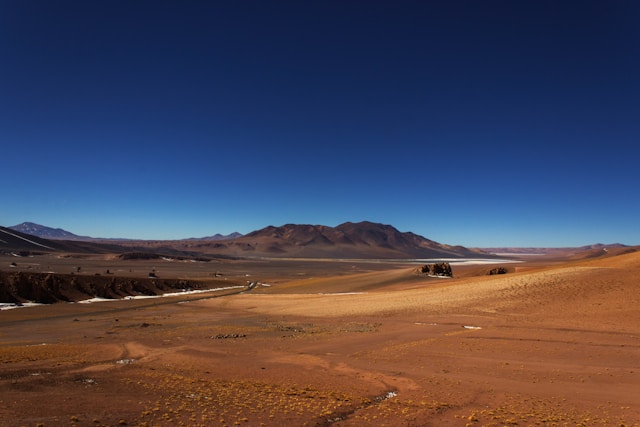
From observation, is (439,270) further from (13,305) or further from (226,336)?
(13,305)

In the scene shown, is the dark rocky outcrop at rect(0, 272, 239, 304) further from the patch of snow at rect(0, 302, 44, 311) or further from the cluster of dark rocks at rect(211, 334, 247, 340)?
the cluster of dark rocks at rect(211, 334, 247, 340)

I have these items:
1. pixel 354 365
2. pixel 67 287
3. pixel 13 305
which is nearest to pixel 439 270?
pixel 354 365

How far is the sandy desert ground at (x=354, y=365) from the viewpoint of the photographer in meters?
8.85

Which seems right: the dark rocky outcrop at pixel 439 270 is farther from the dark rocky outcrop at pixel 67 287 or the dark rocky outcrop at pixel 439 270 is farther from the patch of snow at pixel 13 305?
the patch of snow at pixel 13 305

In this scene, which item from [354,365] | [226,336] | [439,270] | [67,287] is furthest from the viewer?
[439,270]

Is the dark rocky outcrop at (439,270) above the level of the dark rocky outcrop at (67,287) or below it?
above

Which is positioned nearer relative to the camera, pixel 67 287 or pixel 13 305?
pixel 13 305

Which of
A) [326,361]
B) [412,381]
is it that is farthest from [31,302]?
[412,381]

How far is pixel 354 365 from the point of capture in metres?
13.6

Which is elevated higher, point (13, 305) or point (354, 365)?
point (354, 365)

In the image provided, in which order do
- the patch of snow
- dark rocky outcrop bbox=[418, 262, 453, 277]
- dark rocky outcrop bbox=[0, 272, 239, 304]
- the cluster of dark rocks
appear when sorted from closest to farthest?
the cluster of dark rocks < the patch of snow < dark rocky outcrop bbox=[0, 272, 239, 304] < dark rocky outcrop bbox=[418, 262, 453, 277]

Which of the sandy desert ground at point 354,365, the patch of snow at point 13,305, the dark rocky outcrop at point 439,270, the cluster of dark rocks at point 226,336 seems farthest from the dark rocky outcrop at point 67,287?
the dark rocky outcrop at point 439,270

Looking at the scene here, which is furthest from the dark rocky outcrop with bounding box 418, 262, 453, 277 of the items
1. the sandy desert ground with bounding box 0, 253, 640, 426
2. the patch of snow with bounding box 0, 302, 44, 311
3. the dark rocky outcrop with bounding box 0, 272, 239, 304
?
the patch of snow with bounding box 0, 302, 44, 311

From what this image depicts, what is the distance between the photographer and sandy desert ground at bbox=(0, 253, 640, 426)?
29.0 ft
